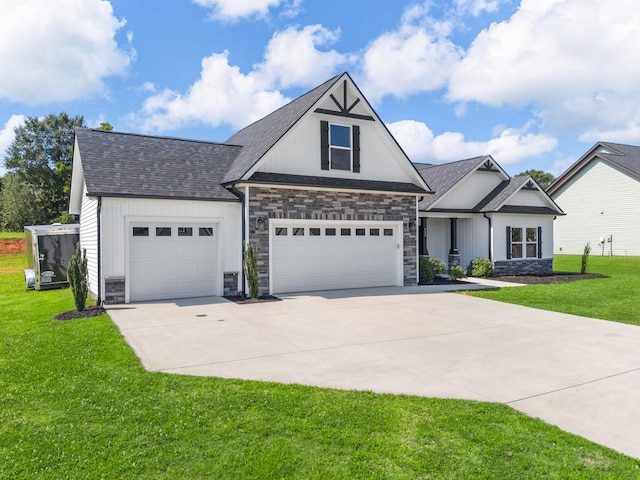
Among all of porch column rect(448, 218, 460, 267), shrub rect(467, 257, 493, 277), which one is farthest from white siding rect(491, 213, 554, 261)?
porch column rect(448, 218, 460, 267)

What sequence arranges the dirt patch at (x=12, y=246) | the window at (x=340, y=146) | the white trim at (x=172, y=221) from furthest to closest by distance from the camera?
the dirt patch at (x=12, y=246) → the window at (x=340, y=146) → the white trim at (x=172, y=221)

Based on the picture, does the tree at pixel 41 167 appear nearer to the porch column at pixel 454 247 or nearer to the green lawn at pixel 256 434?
the porch column at pixel 454 247

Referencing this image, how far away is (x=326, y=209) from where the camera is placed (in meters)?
14.4

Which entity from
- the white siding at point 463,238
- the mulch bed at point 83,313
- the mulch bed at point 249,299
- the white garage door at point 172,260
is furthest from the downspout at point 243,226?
the white siding at point 463,238

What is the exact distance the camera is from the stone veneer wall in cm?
1329

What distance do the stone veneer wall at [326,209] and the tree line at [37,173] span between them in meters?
36.8

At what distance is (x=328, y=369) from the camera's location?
621 centimetres

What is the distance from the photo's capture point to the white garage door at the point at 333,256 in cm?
1384

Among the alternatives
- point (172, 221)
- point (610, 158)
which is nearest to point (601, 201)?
point (610, 158)

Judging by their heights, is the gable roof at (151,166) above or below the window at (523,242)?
above

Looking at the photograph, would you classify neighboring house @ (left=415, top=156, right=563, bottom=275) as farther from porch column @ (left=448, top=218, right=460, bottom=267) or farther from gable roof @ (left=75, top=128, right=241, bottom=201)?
gable roof @ (left=75, top=128, right=241, bottom=201)

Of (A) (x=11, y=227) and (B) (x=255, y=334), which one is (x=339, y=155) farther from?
(A) (x=11, y=227)

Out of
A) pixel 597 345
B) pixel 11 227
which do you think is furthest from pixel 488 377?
pixel 11 227

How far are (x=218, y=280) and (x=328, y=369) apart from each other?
8.01 metres
